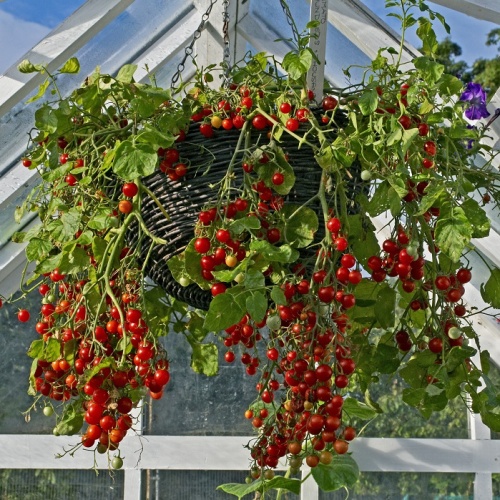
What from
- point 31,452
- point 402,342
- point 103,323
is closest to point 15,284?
point 31,452

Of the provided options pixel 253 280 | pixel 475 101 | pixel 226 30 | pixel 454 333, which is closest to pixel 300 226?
pixel 253 280

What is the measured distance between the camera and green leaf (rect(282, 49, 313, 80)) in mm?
1225

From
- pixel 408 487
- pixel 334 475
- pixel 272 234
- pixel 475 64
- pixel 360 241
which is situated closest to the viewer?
pixel 272 234

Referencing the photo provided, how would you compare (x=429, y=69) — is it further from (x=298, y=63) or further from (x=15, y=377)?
(x=15, y=377)

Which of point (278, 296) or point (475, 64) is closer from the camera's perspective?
point (278, 296)

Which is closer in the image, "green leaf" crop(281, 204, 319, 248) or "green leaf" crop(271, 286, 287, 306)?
"green leaf" crop(271, 286, 287, 306)

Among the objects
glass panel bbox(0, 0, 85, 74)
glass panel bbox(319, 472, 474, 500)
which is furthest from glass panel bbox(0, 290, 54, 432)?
glass panel bbox(0, 0, 85, 74)

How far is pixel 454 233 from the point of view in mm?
1086

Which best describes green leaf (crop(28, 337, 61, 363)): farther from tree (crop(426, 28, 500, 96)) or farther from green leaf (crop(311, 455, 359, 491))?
tree (crop(426, 28, 500, 96))

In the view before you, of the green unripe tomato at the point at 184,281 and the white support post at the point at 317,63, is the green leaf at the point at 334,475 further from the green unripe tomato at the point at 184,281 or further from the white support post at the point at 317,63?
the white support post at the point at 317,63

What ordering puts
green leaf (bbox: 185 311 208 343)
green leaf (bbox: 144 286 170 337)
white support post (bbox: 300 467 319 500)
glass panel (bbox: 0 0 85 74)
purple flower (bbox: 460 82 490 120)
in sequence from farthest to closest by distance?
glass panel (bbox: 0 0 85 74) < white support post (bbox: 300 467 319 500) < purple flower (bbox: 460 82 490 120) < green leaf (bbox: 185 311 208 343) < green leaf (bbox: 144 286 170 337)

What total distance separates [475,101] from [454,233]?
0.94 meters

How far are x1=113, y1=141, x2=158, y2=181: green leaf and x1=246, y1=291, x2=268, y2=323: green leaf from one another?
21 cm

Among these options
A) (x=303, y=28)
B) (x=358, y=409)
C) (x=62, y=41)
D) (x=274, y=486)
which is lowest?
(x=274, y=486)
